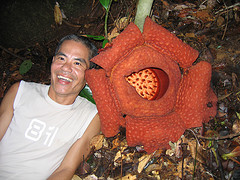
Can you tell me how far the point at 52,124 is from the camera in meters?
2.18

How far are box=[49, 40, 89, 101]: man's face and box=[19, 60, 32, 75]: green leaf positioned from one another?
1265mm

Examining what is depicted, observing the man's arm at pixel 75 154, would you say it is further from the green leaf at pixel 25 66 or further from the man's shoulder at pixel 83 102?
the green leaf at pixel 25 66

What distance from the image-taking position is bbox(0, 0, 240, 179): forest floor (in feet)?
5.93

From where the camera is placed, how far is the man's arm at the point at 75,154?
6.62 feet

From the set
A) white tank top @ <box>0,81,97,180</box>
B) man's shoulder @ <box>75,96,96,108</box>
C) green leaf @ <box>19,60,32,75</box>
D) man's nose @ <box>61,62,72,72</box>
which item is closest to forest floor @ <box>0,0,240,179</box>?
white tank top @ <box>0,81,97,180</box>

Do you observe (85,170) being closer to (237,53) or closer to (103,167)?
(103,167)

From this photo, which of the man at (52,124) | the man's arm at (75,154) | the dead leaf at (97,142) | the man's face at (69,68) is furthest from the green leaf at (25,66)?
the dead leaf at (97,142)

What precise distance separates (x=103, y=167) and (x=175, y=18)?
2.25 metres

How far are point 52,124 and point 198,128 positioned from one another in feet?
6.00

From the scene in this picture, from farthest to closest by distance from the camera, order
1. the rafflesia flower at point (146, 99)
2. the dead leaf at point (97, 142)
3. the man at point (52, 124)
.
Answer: the dead leaf at point (97, 142) < the man at point (52, 124) < the rafflesia flower at point (146, 99)

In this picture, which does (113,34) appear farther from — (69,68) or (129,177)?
(129,177)

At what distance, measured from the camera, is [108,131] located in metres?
1.71

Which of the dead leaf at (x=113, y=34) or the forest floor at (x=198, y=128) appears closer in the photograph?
the forest floor at (x=198, y=128)

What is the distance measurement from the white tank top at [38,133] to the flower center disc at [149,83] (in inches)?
34.2
